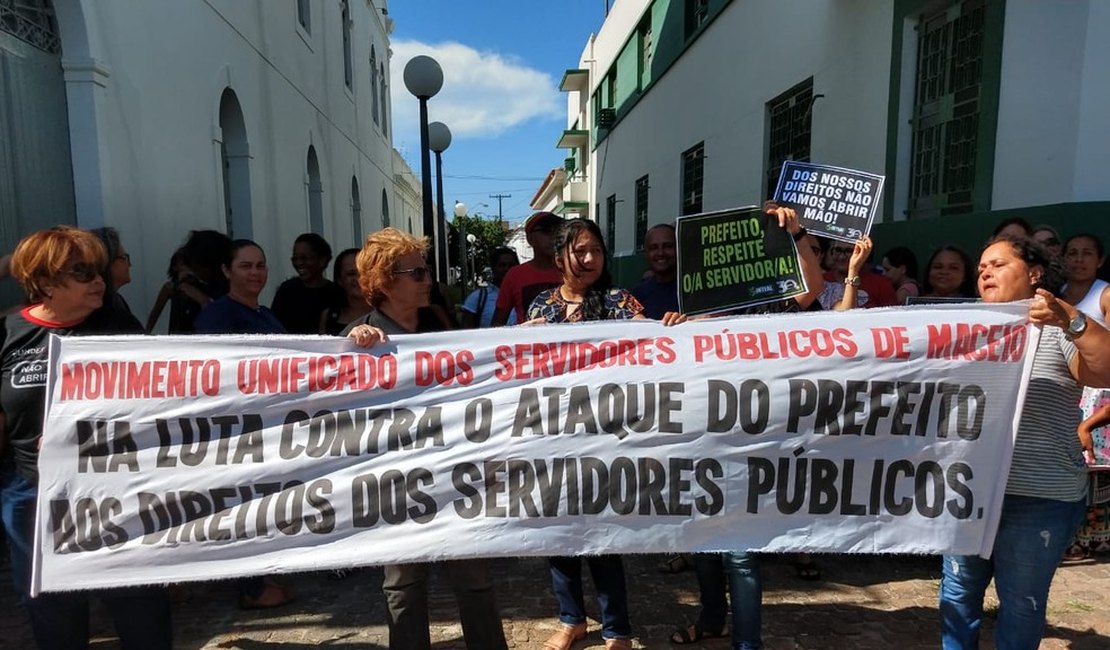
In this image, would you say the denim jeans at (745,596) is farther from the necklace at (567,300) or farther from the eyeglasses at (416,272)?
the eyeglasses at (416,272)

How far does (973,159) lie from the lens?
211 inches

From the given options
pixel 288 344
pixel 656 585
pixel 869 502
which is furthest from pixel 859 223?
pixel 288 344

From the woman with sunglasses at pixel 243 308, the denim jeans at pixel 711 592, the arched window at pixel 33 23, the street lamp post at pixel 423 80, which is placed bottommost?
the denim jeans at pixel 711 592

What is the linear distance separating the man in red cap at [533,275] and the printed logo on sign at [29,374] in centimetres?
227

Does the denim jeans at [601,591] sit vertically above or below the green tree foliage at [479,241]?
below

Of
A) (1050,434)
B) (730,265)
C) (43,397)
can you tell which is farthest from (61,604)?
(1050,434)

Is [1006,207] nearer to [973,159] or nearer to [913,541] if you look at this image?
[973,159]

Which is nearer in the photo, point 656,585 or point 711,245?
point 711,245

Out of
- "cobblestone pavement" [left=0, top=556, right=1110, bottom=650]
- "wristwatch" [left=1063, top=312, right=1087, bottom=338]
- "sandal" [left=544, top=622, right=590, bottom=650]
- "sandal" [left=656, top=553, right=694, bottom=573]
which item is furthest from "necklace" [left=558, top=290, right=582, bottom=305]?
"sandal" [left=656, top=553, right=694, bottom=573]

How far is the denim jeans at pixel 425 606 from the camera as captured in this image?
2.41 metres

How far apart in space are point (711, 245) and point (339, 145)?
12.5 metres

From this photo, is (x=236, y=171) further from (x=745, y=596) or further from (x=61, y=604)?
(x=745, y=596)

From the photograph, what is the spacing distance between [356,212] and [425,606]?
14.8m

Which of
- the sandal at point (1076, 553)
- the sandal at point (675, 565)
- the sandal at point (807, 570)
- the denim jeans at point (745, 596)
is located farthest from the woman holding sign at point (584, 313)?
the sandal at point (1076, 553)
